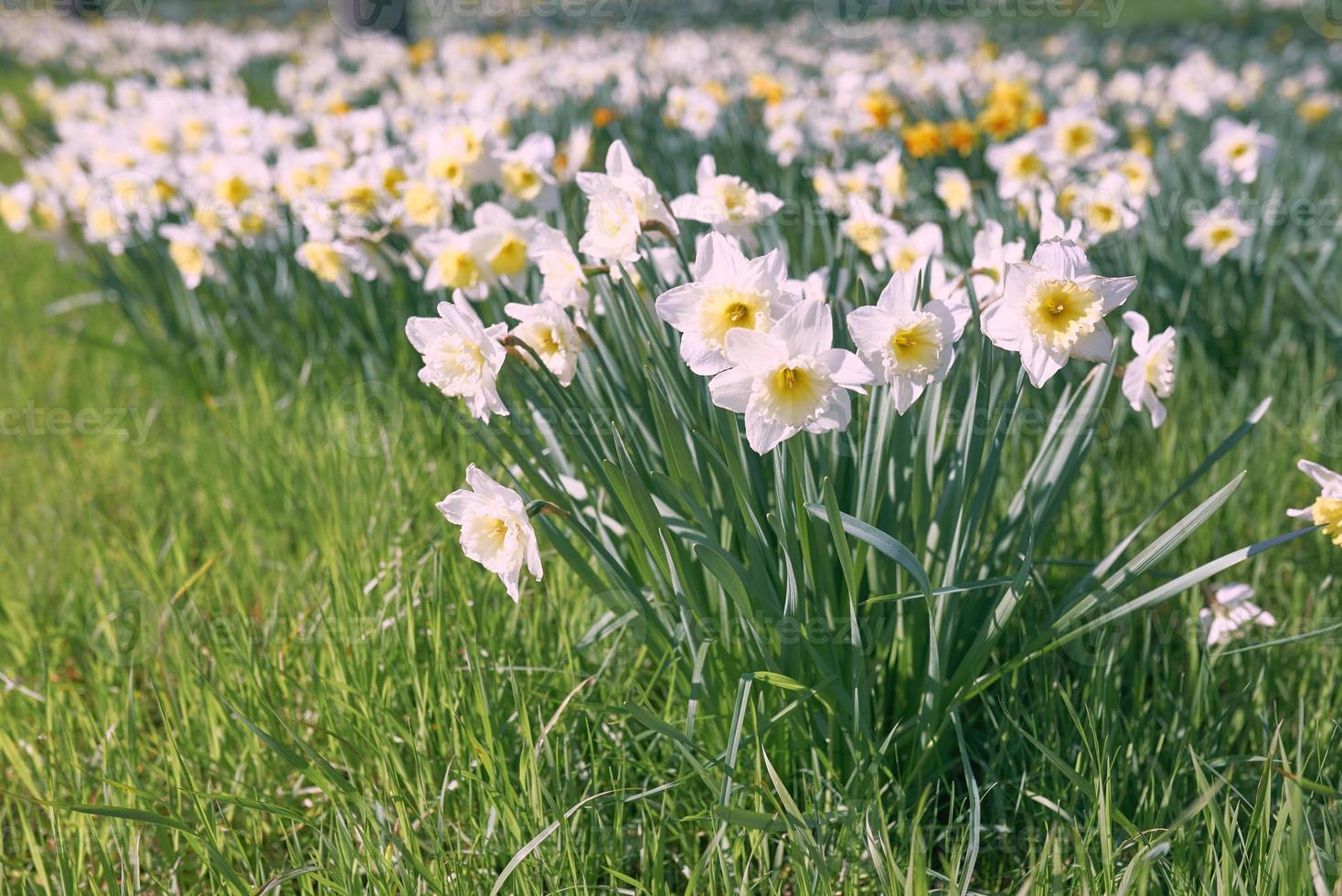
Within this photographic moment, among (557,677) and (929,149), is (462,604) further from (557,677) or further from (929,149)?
(929,149)

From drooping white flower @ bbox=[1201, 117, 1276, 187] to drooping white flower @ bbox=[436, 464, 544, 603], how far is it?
276 centimetres

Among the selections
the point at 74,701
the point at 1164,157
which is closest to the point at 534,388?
the point at 74,701

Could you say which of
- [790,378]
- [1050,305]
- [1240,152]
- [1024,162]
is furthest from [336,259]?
[1240,152]

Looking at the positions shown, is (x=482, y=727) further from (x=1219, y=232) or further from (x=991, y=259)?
(x=1219, y=232)

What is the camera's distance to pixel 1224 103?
203 inches

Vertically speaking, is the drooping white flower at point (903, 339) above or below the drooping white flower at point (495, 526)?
above

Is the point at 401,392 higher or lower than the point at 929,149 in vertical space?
lower

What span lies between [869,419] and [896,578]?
27cm

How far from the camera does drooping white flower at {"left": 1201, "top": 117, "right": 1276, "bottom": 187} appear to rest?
309 centimetres

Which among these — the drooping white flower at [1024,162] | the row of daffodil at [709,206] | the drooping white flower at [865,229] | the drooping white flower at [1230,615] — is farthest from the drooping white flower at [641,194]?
the drooping white flower at [1024,162]

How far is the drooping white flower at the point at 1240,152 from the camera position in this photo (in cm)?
309

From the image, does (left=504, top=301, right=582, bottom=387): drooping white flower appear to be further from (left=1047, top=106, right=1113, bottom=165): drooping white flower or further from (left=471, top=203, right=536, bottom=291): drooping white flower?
(left=1047, top=106, right=1113, bottom=165): drooping white flower

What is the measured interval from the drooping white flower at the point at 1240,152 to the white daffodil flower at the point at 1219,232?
0.48 metres

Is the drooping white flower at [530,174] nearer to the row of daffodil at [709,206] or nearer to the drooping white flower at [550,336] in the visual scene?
the row of daffodil at [709,206]
